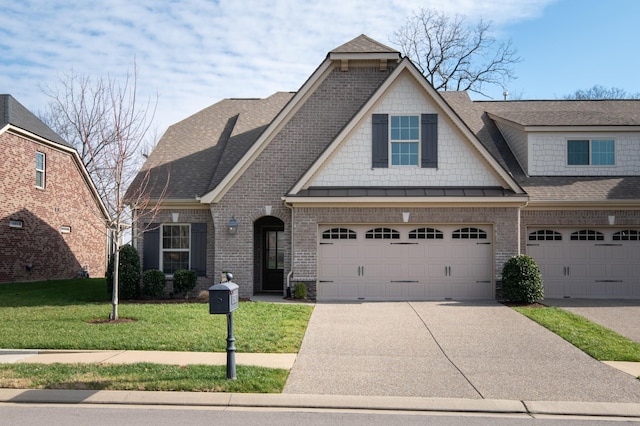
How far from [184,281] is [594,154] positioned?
46.5 feet

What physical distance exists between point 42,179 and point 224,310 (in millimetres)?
19882

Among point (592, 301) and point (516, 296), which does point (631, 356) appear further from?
point (592, 301)

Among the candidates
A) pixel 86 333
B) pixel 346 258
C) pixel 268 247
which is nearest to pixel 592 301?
pixel 346 258

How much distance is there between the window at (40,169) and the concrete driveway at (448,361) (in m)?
16.0

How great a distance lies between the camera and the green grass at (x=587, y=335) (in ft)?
35.1

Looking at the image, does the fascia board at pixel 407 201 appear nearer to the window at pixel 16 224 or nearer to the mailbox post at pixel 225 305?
the mailbox post at pixel 225 305

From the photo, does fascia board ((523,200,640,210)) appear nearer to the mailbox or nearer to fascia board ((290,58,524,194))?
fascia board ((290,58,524,194))

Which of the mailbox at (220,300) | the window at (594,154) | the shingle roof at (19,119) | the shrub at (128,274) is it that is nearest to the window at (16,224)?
the shingle roof at (19,119)

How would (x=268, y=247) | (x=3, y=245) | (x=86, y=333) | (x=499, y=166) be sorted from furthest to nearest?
(x=3, y=245) < (x=268, y=247) < (x=499, y=166) < (x=86, y=333)

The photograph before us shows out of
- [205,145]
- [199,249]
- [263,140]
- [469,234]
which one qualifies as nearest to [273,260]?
[199,249]

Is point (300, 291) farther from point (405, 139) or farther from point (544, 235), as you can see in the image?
point (544, 235)

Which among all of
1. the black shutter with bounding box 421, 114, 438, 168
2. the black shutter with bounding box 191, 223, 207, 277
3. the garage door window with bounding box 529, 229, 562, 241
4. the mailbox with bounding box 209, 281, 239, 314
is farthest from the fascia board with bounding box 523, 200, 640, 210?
the mailbox with bounding box 209, 281, 239, 314

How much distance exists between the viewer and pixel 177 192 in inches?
762

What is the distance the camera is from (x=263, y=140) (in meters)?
18.5
